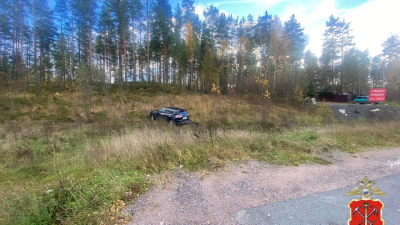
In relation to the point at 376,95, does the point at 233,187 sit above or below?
below

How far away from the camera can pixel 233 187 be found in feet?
10.3

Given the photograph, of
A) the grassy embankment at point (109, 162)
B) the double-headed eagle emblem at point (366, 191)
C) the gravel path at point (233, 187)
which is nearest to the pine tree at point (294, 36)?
the grassy embankment at point (109, 162)

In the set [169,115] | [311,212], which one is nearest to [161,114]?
[169,115]

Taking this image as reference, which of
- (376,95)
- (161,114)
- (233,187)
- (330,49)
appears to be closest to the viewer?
(233,187)

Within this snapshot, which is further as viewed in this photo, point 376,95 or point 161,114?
point 376,95

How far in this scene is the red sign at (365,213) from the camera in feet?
4.81

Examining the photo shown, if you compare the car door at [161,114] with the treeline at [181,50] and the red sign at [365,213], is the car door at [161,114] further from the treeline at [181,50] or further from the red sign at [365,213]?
the red sign at [365,213]

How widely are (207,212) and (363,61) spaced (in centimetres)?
5234

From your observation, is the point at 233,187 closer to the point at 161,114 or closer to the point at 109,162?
the point at 109,162

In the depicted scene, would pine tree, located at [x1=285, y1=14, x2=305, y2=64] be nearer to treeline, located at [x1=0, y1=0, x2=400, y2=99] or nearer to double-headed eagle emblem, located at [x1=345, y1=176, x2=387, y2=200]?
treeline, located at [x1=0, y1=0, x2=400, y2=99]

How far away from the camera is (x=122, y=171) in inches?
151

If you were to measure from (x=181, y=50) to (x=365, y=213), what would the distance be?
28447mm

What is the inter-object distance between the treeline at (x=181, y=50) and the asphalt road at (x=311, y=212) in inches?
706

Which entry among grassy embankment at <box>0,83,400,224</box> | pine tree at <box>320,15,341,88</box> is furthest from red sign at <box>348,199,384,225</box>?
pine tree at <box>320,15,341,88</box>
